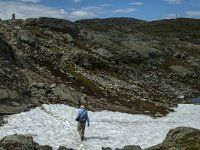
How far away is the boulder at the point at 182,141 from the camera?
74.4ft

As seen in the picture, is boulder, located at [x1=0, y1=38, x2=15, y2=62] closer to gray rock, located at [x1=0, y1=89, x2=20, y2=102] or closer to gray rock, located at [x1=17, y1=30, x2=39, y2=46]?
gray rock, located at [x1=17, y1=30, x2=39, y2=46]

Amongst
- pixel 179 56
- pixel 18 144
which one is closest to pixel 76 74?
pixel 18 144

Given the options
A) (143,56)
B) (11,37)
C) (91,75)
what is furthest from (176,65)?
(11,37)

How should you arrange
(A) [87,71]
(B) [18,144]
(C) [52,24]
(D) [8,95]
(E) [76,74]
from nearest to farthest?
(B) [18,144], (D) [8,95], (E) [76,74], (A) [87,71], (C) [52,24]

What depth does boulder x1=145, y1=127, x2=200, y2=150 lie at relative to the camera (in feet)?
74.4

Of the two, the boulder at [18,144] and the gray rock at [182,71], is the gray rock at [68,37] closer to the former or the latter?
the gray rock at [182,71]

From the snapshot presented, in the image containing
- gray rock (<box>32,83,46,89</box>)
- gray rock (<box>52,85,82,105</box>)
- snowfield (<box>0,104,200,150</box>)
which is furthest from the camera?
gray rock (<box>32,83,46,89</box>)

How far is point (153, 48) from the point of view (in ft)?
324

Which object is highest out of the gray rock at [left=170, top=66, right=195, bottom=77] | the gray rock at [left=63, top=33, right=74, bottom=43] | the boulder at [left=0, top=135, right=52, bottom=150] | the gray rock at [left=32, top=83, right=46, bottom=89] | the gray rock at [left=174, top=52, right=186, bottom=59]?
the gray rock at [left=63, top=33, right=74, bottom=43]

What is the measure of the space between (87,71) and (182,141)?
128ft

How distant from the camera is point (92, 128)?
35.7 m

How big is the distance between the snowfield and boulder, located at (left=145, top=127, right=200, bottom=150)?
4.90 m

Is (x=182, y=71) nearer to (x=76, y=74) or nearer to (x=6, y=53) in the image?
(x=76, y=74)

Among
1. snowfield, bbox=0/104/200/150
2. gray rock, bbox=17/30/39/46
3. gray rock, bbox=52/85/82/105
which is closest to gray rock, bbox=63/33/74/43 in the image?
gray rock, bbox=17/30/39/46
